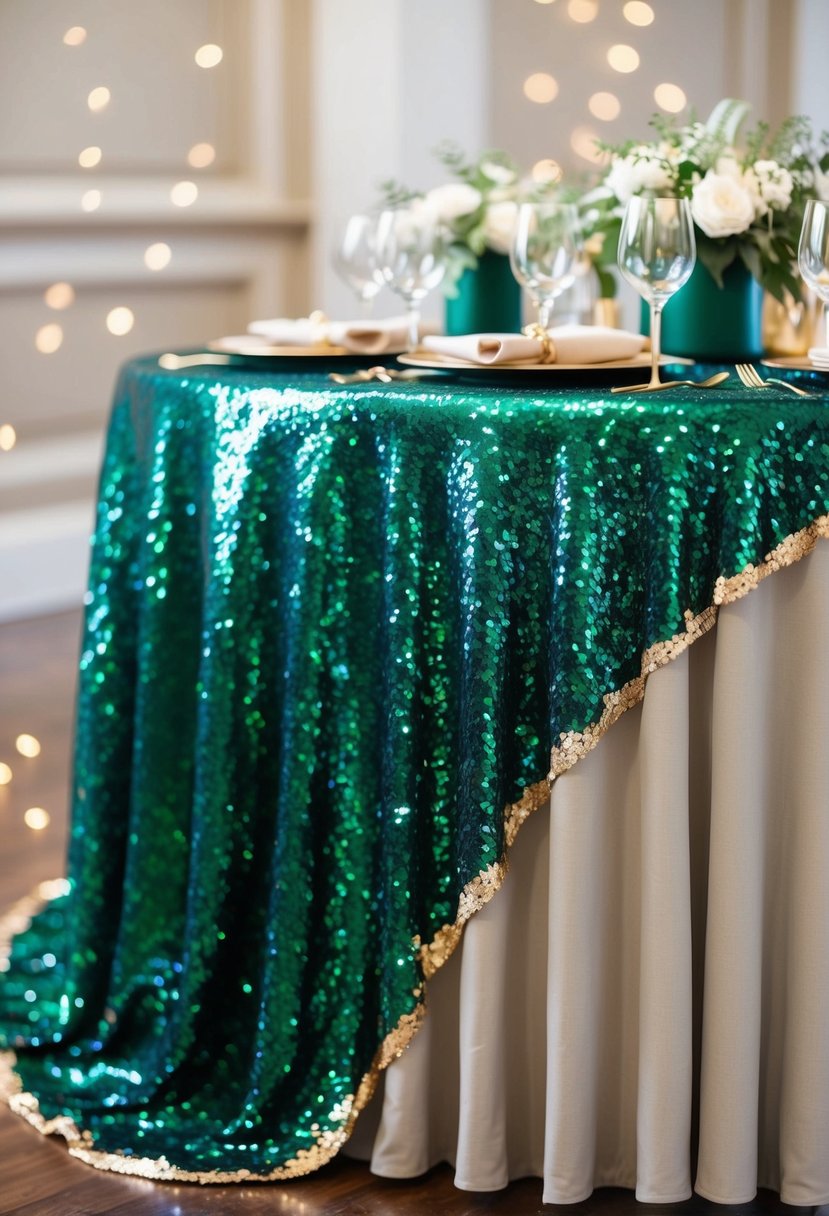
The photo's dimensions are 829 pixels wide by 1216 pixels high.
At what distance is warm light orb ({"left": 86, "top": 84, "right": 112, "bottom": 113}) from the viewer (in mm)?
4371

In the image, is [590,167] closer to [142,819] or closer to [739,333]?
[739,333]

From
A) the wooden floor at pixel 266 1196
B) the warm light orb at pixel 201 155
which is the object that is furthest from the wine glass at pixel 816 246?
the warm light orb at pixel 201 155

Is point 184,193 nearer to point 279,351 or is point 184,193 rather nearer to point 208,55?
point 208,55

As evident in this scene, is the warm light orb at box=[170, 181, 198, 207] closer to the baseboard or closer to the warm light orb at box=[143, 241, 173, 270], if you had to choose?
Answer: the warm light orb at box=[143, 241, 173, 270]

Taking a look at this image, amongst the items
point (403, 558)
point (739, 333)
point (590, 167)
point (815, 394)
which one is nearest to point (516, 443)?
point (403, 558)

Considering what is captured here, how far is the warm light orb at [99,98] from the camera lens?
4.37 m

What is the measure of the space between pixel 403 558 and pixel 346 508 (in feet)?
0.31

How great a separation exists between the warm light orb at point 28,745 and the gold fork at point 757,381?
193 centimetres

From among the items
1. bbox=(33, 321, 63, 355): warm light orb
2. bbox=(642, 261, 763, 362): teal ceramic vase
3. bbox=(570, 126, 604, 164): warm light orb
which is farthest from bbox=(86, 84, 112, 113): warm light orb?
bbox=(642, 261, 763, 362): teal ceramic vase

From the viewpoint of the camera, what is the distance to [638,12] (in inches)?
198

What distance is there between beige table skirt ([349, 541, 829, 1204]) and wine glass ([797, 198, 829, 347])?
0.34m

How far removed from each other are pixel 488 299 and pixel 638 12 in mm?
3408

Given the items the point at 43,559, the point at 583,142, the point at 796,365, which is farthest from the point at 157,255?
the point at 796,365

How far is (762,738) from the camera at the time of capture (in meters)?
1.38
